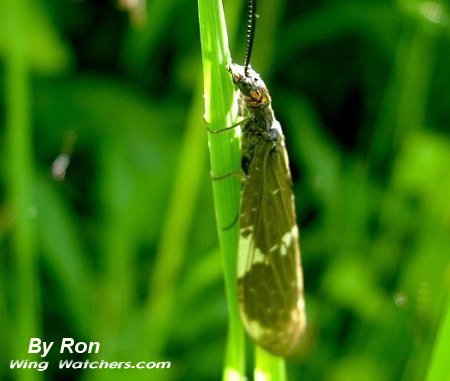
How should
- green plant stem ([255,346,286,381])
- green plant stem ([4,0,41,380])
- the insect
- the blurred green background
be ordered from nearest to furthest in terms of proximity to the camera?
green plant stem ([255,346,286,381])
the insect
green plant stem ([4,0,41,380])
the blurred green background

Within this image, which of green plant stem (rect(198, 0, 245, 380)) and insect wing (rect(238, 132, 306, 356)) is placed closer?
green plant stem (rect(198, 0, 245, 380))

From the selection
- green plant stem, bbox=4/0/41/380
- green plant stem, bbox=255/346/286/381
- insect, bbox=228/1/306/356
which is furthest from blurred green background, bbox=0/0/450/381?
green plant stem, bbox=255/346/286/381

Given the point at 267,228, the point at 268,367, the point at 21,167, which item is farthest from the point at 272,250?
→ the point at 21,167

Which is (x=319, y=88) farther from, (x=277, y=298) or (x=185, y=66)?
(x=277, y=298)

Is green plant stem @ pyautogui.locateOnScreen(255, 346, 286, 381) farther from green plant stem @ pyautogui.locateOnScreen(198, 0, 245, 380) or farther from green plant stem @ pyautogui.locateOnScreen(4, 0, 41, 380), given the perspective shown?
green plant stem @ pyautogui.locateOnScreen(4, 0, 41, 380)

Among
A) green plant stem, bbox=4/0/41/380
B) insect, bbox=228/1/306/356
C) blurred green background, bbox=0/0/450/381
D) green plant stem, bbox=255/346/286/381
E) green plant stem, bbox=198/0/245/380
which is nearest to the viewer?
green plant stem, bbox=198/0/245/380

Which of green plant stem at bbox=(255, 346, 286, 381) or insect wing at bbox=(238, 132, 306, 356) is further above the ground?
insect wing at bbox=(238, 132, 306, 356)

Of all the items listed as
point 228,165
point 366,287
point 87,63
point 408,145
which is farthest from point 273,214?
point 87,63

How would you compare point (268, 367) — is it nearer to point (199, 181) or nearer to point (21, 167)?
point (21, 167)
